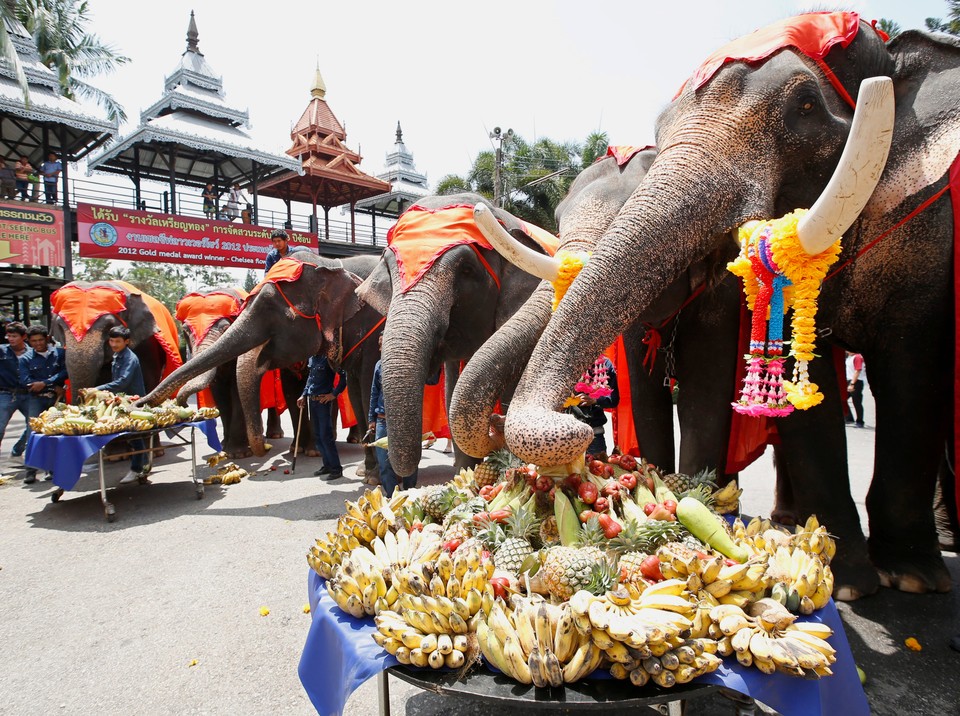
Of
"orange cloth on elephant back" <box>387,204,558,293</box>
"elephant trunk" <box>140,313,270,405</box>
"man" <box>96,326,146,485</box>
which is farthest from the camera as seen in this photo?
"man" <box>96,326,146,485</box>

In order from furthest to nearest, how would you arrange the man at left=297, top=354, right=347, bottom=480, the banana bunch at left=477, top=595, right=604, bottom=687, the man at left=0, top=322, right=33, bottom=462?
the man at left=0, top=322, right=33, bottom=462, the man at left=297, top=354, right=347, bottom=480, the banana bunch at left=477, top=595, right=604, bottom=687

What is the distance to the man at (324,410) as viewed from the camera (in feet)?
21.9

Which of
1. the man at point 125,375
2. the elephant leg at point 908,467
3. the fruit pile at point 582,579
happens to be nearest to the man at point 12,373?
the man at point 125,375

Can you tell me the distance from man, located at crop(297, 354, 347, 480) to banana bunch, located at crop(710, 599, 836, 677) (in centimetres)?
549

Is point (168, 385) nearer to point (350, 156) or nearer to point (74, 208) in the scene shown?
point (74, 208)

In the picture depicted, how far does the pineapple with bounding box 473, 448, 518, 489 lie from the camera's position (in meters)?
2.68

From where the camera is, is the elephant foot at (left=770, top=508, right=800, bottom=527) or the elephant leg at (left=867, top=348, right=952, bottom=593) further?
the elephant foot at (left=770, top=508, right=800, bottom=527)

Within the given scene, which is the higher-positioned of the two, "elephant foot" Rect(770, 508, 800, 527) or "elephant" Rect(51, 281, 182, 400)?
"elephant" Rect(51, 281, 182, 400)

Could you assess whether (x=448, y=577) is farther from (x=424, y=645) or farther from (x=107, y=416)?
(x=107, y=416)

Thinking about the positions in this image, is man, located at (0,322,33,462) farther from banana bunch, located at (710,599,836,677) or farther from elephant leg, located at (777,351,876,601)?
banana bunch, located at (710,599,836,677)

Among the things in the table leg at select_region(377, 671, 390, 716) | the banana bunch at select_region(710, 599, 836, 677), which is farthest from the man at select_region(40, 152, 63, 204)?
the banana bunch at select_region(710, 599, 836, 677)

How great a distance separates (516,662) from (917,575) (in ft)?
8.62

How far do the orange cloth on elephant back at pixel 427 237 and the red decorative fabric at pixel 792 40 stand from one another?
1.83 m

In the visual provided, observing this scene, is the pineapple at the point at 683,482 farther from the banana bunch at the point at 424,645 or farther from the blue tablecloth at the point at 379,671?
the banana bunch at the point at 424,645
